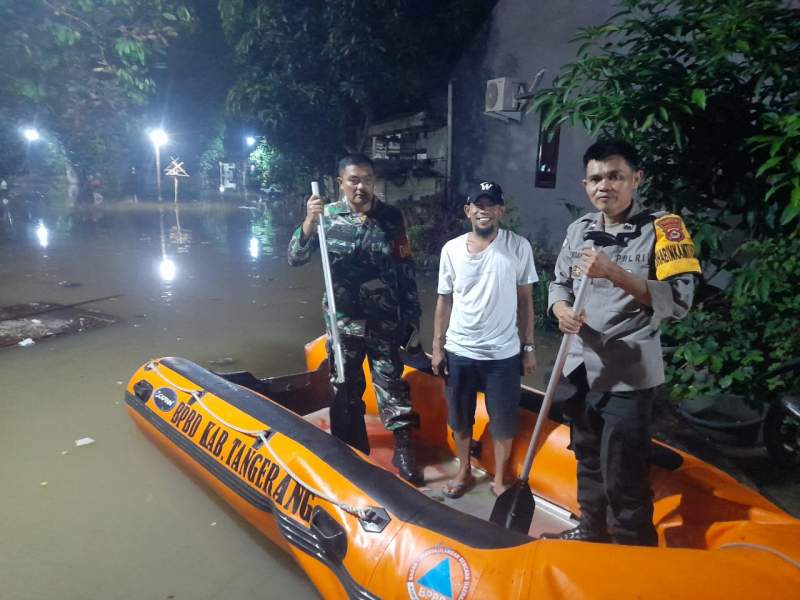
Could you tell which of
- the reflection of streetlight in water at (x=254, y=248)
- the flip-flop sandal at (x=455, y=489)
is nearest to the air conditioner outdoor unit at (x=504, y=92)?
the reflection of streetlight in water at (x=254, y=248)

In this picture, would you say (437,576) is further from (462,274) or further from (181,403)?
(181,403)

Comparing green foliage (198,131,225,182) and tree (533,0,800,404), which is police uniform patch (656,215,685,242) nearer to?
tree (533,0,800,404)

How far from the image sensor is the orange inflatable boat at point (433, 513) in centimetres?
157

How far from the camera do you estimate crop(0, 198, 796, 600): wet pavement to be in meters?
2.60

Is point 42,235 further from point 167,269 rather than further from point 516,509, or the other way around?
point 516,509

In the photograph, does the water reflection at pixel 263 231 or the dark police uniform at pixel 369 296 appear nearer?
the dark police uniform at pixel 369 296

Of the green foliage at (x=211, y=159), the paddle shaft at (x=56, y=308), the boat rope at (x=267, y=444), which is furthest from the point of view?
the green foliage at (x=211, y=159)

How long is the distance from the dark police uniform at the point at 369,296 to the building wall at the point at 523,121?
5.16 m

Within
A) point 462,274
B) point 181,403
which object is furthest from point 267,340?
point 462,274

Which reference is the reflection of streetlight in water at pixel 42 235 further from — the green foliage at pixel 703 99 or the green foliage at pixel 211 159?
the green foliage at pixel 211 159

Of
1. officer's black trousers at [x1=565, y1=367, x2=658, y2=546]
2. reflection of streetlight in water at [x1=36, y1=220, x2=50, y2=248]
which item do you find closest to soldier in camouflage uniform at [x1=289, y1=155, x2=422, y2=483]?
officer's black trousers at [x1=565, y1=367, x2=658, y2=546]

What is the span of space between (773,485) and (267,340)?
483 centimetres

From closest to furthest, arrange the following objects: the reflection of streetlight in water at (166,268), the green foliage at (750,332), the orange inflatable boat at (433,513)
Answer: the orange inflatable boat at (433,513), the green foliage at (750,332), the reflection of streetlight in water at (166,268)

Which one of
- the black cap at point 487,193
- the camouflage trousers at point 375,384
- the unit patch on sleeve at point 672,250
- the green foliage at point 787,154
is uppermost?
the green foliage at point 787,154
